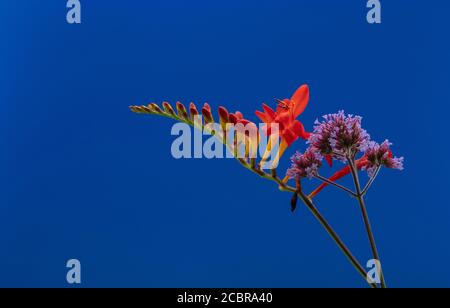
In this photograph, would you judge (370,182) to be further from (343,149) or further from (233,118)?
(233,118)

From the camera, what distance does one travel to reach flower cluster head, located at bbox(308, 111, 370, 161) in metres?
0.77

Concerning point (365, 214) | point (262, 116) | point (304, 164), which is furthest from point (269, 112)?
point (365, 214)

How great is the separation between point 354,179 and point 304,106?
0.17 meters

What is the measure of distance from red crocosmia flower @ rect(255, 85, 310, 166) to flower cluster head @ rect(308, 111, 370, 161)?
0.03m

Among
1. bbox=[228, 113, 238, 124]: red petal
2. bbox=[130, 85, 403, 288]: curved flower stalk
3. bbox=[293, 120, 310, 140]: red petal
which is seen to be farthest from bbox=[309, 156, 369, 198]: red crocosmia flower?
bbox=[228, 113, 238, 124]: red petal

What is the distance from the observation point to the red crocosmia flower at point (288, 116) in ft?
2.59

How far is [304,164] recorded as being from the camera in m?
0.77

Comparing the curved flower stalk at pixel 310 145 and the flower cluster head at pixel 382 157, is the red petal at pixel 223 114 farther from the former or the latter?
the flower cluster head at pixel 382 157

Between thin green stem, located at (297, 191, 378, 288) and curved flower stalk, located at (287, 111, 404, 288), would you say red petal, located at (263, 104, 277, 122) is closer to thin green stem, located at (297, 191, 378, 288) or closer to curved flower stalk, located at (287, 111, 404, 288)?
curved flower stalk, located at (287, 111, 404, 288)

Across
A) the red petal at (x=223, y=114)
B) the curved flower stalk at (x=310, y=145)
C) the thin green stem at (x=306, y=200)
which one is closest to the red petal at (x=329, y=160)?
the curved flower stalk at (x=310, y=145)

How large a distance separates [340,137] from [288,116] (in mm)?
103

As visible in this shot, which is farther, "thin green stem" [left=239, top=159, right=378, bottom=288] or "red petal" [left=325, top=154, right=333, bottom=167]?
"red petal" [left=325, top=154, right=333, bottom=167]
